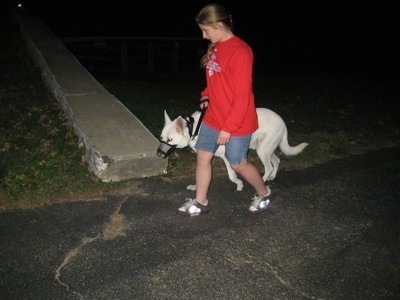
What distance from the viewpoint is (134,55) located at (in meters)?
13.7

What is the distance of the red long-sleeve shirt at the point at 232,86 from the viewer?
300 cm

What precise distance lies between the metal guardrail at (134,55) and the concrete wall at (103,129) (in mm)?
4426

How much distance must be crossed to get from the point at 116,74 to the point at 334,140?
8494 millimetres

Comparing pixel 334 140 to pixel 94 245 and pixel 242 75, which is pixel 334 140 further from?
pixel 94 245

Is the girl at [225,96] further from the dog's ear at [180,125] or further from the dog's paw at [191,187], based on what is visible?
the dog's paw at [191,187]

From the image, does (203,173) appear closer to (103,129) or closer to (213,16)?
(213,16)

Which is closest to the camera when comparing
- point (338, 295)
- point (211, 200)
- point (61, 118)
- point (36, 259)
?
point (338, 295)

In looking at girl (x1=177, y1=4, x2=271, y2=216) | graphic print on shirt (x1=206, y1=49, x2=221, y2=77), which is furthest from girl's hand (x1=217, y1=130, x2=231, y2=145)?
graphic print on shirt (x1=206, y1=49, x2=221, y2=77)

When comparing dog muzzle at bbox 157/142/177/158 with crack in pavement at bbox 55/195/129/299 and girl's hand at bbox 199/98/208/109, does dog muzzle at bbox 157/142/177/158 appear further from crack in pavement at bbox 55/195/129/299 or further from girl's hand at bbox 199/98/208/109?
crack in pavement at bbox 55/195/129/299

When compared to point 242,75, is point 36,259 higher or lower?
lower

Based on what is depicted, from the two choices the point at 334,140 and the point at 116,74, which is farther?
the point at 116,74

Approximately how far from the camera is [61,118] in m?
6.28

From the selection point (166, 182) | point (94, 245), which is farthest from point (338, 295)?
point (166, 182)

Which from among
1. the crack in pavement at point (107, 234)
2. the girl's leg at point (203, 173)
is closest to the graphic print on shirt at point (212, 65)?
the girl's leg at point (203, 173)
